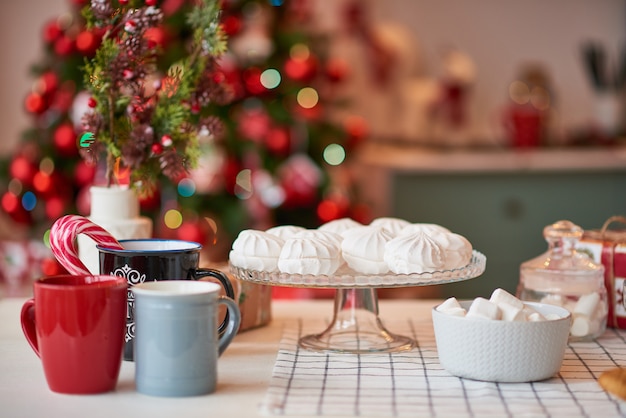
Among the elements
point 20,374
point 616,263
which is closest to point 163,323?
point 20,374

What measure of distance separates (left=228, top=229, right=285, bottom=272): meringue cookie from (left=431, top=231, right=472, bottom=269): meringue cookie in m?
0.18

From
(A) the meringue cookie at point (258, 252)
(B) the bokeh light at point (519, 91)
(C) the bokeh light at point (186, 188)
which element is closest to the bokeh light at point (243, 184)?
(C) the bokeh light at point (186, 188)

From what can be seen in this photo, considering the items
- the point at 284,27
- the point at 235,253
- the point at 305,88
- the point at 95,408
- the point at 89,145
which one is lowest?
the point at 95,408

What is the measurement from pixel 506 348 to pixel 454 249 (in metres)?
0.17

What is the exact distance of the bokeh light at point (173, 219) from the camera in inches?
97.8

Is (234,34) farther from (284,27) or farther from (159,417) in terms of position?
(159,417)

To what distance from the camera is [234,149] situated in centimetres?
255

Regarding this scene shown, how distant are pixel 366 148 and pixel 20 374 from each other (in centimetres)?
241

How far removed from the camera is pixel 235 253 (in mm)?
1094

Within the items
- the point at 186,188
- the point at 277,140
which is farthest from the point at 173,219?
the point at 277,140

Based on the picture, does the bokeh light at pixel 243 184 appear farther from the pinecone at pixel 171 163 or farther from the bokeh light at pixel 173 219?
the pinecone at pixel 171 163

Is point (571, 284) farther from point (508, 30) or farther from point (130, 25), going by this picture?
point (508, 30)

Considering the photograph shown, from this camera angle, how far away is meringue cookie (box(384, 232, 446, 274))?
1030 mm

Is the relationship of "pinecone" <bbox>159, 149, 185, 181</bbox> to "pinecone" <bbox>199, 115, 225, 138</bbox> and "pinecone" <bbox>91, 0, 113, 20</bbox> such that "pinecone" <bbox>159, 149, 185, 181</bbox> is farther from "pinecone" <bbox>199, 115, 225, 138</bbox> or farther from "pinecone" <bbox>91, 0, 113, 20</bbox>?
"pinecone" <bbox>91, 0, 113, 20</bbox>
